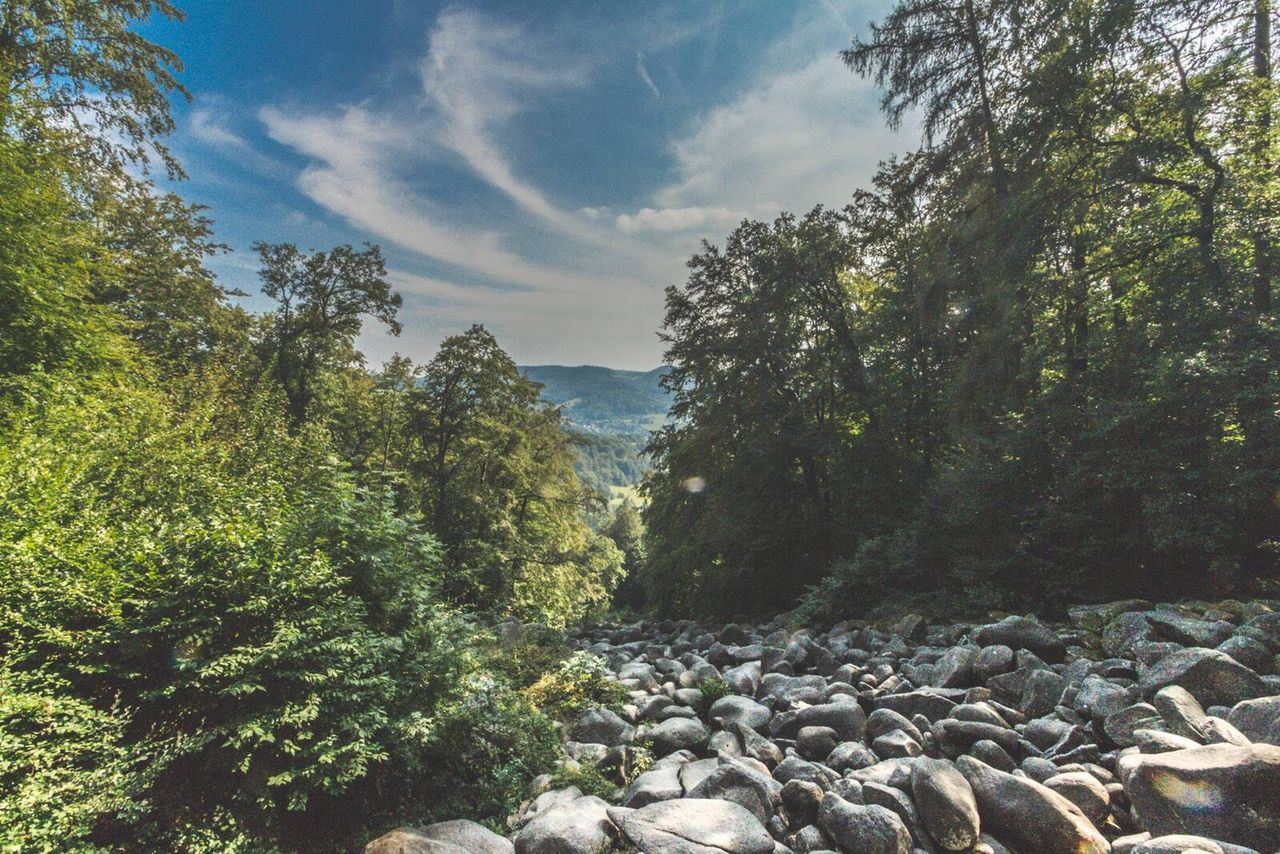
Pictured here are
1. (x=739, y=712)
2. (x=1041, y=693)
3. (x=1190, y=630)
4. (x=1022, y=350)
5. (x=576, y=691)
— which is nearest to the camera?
(x=1041, y=693)

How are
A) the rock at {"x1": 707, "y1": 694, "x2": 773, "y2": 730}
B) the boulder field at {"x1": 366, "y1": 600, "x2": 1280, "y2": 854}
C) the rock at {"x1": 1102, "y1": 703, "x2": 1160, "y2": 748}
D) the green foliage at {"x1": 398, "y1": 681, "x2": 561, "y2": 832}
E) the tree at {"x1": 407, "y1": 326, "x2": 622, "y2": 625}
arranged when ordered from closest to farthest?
the boulder field at {"x1": 366, "y1": 600, "x2": 1280, "y2": 854}, the rock at {"x1": 1102, "y1": 703, "x2": 1160, "y2": 748}, the green foliage at {"x1": 398, "y1": 681, "x2": 561, "y2": 832}, the rock at {"x1": 707, "y1": 694, "x2": 773, "y2": 730}, the tree at {"x1": 407, "y1": 326, "x2": 622, "y2": 625}

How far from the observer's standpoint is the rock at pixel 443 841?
3467 millimetres

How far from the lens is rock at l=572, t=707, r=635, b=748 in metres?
5.84

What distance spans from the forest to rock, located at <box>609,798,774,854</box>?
143 centimetres

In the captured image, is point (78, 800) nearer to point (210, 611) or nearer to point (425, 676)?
point (210, 611)

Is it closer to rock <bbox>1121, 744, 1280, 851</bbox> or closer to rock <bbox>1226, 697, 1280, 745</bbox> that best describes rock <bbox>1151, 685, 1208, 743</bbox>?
rock <bbox>1226, 697, 1280, 745</bbox>

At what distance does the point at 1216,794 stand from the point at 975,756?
5.58 feet

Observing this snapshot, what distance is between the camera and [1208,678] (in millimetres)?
4207

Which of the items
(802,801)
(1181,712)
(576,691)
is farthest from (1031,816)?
(576,691)

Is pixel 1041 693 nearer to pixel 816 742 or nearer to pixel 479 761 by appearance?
pixel 816 742

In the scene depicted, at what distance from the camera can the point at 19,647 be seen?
316cm

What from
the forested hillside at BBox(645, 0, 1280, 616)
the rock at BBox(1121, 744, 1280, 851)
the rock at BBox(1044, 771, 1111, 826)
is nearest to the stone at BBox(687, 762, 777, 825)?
the rock at BBox(1044, 771, 1111, 826)

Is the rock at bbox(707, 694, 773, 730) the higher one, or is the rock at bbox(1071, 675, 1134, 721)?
the rock at bbox(1071, 675, 1134, 721)

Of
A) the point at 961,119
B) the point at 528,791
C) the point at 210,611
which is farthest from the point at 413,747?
the point at 961,119
